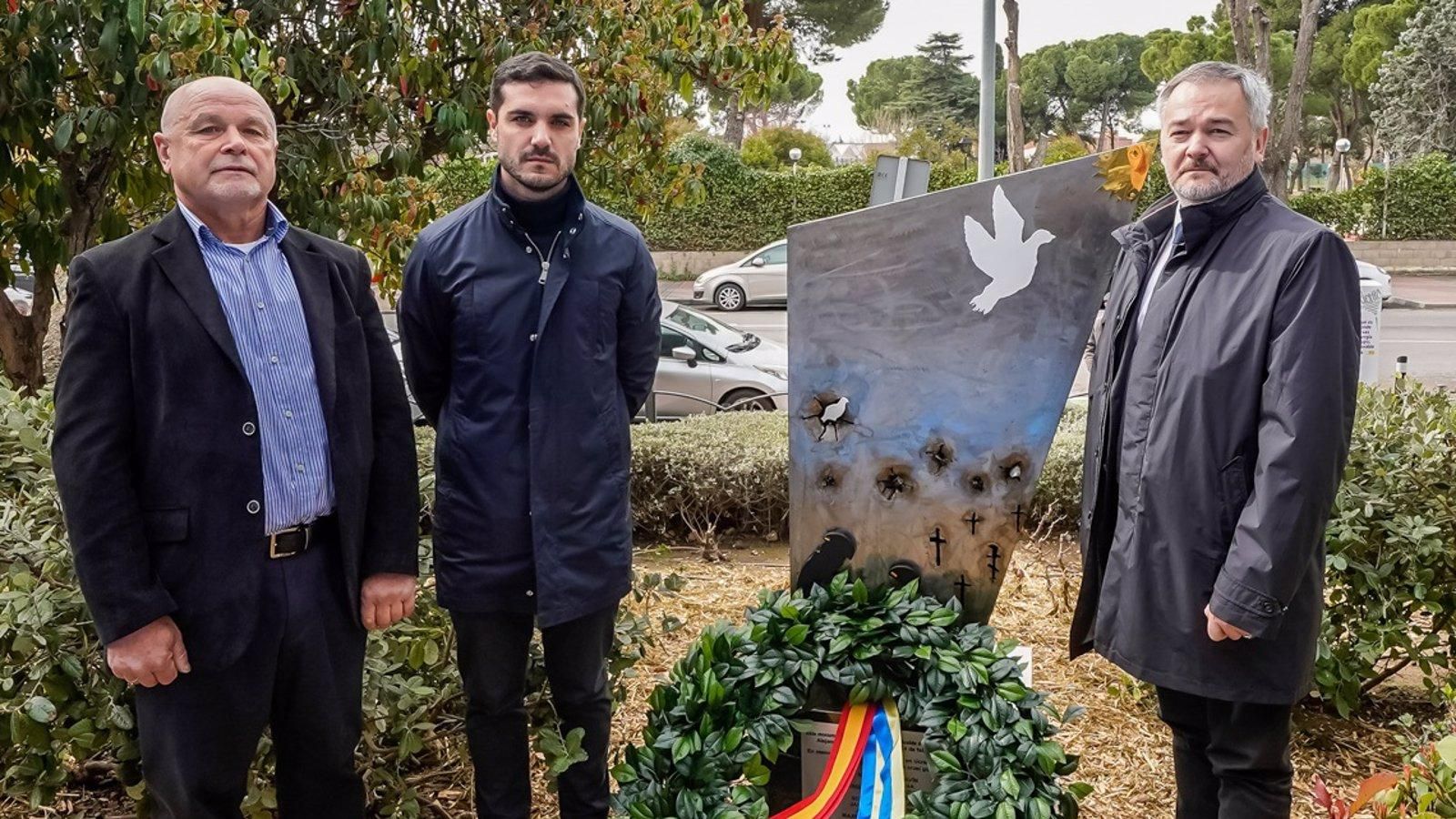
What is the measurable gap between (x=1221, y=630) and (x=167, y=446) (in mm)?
1996

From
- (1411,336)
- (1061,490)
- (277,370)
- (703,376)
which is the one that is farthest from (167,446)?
(1411,336)

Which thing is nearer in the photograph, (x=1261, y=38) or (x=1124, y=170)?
(x=1124, y=170)

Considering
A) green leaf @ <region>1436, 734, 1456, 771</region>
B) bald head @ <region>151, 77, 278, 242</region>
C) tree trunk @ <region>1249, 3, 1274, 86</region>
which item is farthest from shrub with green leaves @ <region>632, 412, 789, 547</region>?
A: tree trunk @ <region>1249, 3, 1274, 86</region>

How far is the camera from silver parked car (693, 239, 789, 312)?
1978cm

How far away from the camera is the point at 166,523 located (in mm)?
2186

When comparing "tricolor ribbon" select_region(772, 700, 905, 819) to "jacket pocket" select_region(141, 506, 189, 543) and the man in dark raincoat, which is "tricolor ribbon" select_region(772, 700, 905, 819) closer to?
the man in dark raincoat

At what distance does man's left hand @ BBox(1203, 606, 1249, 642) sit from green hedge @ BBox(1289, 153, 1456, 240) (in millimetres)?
24883

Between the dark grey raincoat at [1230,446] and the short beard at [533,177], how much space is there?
1249 millimetres

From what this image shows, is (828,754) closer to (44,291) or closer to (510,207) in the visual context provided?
(510,207)

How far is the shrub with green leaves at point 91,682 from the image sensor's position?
252 centimetres

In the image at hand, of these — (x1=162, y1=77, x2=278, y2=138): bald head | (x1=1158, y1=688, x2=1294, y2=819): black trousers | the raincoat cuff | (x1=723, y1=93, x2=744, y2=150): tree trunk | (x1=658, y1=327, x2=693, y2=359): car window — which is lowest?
A: (x1=1158, y1=688, x2=1294, y2=819): black trousers

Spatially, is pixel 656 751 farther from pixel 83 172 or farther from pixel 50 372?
pixel 50 372

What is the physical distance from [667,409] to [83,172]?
5602 mm

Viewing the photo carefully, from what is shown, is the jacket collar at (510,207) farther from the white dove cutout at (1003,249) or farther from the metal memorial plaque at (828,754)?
the metal memorial plaque at (828,754)
